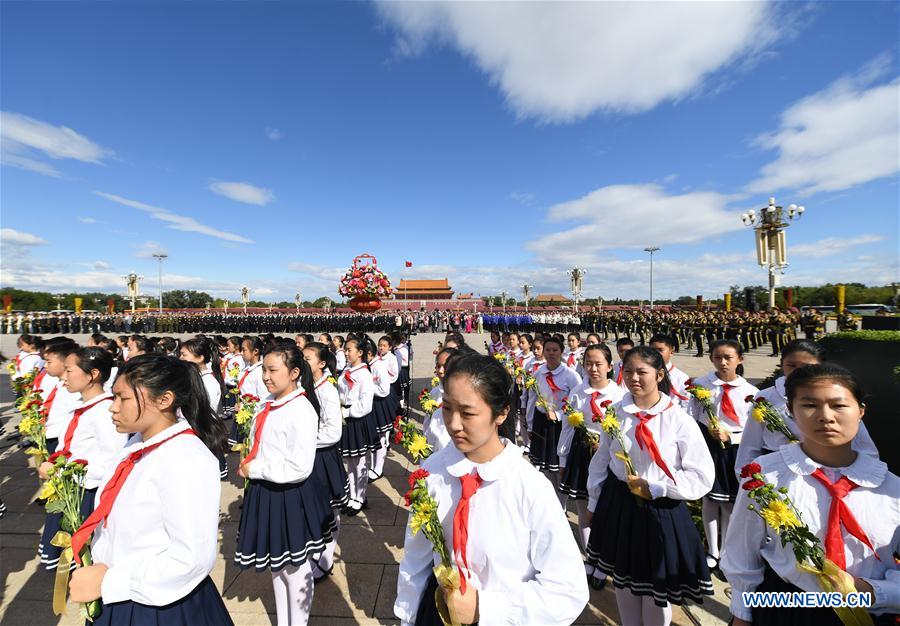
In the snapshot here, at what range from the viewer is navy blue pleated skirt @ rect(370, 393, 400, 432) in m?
5.50

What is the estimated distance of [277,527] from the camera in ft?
8.97

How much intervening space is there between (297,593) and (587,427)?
288cm

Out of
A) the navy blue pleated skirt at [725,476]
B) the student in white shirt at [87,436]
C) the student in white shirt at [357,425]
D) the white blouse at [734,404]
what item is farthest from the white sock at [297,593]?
the white blouse at [734,404]

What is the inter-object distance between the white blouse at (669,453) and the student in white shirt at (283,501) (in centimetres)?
228

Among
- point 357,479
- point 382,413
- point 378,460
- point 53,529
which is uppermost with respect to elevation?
point 382,413

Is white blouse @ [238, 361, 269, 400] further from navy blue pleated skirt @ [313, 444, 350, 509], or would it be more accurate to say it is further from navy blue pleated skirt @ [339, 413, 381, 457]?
navy blue pleated skirt @ [313, 444, 350, 509]

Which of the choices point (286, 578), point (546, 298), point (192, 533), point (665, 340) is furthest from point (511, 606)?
point (546, 298)

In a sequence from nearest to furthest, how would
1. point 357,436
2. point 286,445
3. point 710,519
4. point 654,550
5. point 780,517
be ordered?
point 780,517 < point 654,550 < point 286,445 < point 710,519 < point 357,436

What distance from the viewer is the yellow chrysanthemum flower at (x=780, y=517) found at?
1.46 meters

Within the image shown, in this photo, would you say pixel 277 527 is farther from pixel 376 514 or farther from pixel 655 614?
pixel 655 614

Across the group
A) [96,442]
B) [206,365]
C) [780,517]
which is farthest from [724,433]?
[206,365]

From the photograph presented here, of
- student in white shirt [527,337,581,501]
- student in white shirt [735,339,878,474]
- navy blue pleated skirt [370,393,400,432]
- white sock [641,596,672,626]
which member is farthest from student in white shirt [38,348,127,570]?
student in white shirt [735,339,878,474]

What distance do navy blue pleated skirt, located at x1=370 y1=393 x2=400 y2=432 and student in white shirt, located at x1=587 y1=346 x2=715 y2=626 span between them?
3437 millimetres

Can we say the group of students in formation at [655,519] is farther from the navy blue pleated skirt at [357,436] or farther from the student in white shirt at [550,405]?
the navy blue pleated skirt at [357,436]
